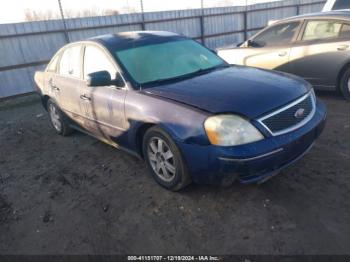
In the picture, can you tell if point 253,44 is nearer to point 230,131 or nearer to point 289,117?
point 289,117

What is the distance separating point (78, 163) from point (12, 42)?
243 inches

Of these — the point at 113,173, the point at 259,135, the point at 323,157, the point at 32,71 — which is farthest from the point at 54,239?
the point at 32,71

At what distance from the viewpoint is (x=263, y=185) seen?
11.1 feet

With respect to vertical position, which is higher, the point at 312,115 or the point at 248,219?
the point at 312,115

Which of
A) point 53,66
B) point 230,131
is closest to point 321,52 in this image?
point 230,131

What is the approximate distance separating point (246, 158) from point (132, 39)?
236 centimetres

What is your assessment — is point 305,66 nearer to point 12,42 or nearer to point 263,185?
point 263,185

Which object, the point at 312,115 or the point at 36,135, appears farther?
the point at 36,135

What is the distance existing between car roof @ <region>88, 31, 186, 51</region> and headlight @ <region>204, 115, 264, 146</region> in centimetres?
183

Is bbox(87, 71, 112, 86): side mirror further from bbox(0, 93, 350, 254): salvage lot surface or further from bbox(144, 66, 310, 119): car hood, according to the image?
bbox(0, 93, 350, 254): salvage lot surface

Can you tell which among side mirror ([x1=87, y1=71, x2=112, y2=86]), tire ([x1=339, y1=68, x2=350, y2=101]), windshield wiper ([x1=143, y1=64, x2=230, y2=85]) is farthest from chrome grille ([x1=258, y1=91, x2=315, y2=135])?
tire ([x1=339, y1=68, x2=350, y2=101])

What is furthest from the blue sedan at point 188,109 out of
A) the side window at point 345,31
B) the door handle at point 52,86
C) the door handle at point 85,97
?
the side window at point 345,31

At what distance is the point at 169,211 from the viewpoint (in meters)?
3.18

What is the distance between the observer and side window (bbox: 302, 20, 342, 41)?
18.1 ft
